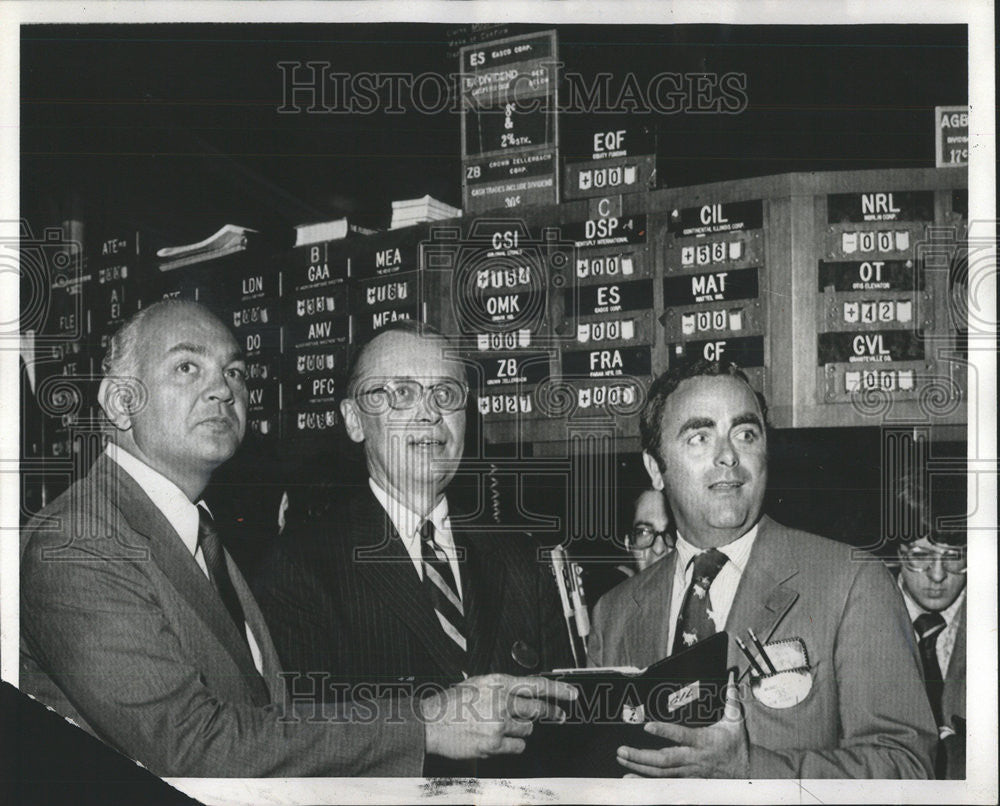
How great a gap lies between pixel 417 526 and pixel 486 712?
42 cm

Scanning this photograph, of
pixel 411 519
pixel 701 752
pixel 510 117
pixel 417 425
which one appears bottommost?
pixel 701 752

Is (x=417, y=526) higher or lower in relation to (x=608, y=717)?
higher

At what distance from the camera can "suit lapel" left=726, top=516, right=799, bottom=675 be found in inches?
83.0

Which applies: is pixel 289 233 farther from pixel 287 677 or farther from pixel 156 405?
pixel 287 677

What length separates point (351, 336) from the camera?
2178 mm

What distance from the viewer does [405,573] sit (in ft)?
7.02

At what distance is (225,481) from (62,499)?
0.36 m

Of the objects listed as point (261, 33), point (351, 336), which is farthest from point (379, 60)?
point (351, 336)

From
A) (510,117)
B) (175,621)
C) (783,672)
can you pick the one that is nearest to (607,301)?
(510,117)

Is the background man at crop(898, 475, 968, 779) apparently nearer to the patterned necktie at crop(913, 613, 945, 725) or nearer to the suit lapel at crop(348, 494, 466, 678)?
the patterned necktie at crop(913, 613, 945, 725)

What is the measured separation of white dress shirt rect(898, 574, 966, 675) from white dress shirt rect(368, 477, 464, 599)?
3.14 feet

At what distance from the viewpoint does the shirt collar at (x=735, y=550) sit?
212 centimetres

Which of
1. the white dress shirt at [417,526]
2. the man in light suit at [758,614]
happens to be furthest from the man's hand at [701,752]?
the white dress shirt at [417,526]

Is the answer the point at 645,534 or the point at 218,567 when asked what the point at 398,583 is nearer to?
the point at 218,567
